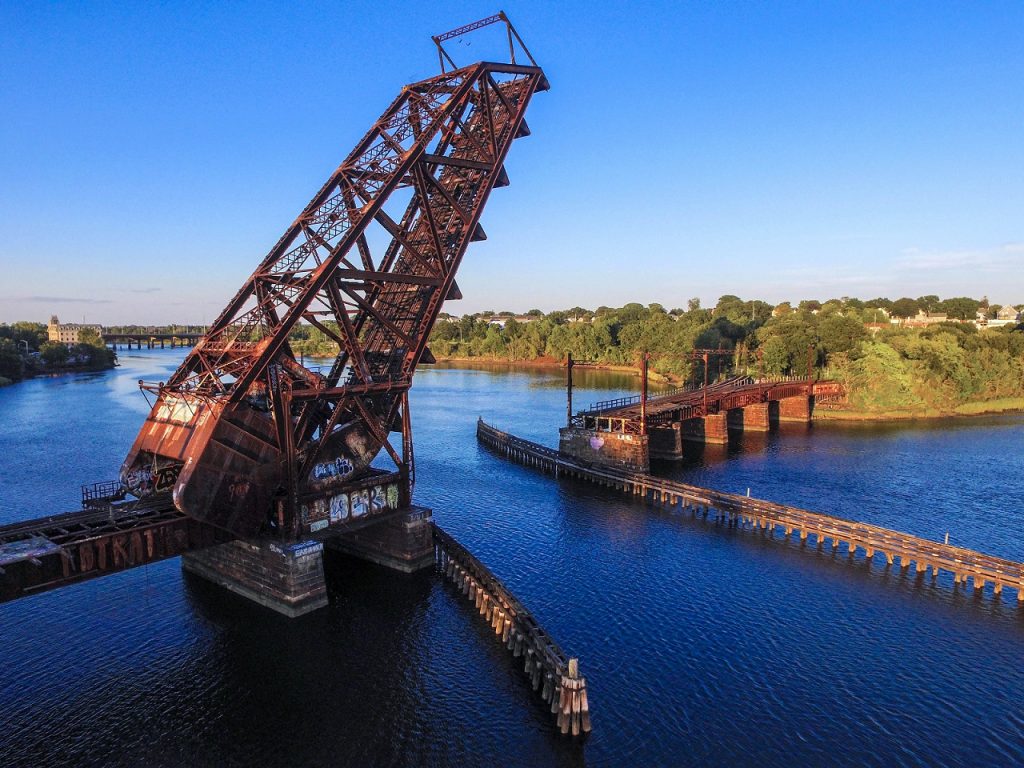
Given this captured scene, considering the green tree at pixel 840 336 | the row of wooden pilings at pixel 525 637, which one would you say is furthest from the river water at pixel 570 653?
the green tree at pixel 840 336

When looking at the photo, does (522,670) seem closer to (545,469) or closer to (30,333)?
(545,469)

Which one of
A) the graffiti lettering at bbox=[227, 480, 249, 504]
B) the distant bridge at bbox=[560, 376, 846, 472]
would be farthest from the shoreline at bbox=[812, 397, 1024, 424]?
the graffiti lettering at bbox=[227, 480, 249, 504]

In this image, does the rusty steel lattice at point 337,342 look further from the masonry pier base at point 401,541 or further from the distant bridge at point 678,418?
the distant bridge at point 678,418

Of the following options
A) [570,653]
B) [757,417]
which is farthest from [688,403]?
[570,653]

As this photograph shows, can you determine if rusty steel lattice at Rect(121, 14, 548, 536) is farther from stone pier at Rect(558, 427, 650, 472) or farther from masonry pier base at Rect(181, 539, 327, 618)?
stone pier at Rect(558, 427, 650, 472)

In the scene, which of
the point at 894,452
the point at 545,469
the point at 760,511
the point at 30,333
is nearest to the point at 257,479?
the point at 760,511

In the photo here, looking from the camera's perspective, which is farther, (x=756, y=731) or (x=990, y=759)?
(x=756, y=731)
